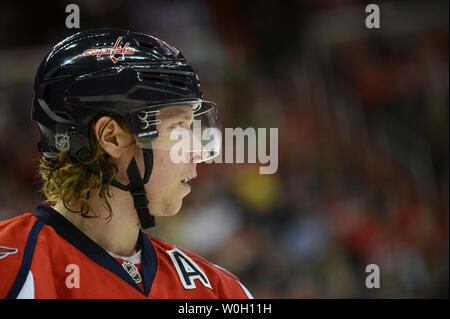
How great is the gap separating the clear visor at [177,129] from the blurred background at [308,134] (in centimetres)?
280

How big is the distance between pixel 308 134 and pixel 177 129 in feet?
11.7

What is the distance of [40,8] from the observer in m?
6.16

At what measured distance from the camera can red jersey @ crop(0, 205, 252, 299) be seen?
1.63m

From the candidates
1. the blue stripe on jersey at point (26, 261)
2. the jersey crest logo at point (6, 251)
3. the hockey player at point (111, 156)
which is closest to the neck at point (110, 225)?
the hockey player at point (111, 156)

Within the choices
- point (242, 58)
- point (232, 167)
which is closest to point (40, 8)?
point (242, 58)

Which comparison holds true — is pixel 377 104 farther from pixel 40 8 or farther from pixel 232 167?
pixel 40 8

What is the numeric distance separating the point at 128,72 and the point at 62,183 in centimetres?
46

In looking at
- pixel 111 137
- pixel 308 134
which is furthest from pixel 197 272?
pixel 308 134

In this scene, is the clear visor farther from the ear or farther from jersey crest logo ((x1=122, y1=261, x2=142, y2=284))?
jersey crest logo ((x1=122, y1=261, x2=142, y2=284))

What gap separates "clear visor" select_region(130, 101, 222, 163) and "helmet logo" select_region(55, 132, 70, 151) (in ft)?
0.79

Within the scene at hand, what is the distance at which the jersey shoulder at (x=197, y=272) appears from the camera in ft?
6.71

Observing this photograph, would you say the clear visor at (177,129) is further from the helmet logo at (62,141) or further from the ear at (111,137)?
the helmet logo at (62,141)

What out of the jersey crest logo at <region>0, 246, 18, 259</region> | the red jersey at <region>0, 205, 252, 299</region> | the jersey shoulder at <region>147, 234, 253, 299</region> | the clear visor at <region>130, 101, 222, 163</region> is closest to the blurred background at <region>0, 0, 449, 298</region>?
the jersey shoulder at <region>147, 234, 253, 299</region>

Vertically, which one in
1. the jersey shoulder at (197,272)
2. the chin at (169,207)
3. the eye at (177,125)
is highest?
the eye at (177,125)
